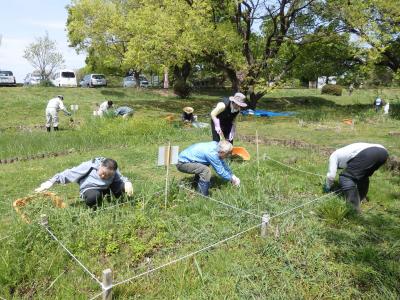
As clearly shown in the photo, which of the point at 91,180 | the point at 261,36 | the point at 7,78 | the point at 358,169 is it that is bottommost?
the point at 91,180

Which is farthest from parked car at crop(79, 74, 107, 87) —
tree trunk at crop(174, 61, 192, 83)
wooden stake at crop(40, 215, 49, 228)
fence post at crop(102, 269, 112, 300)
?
fence post at crop(102, 269, 112, 300)

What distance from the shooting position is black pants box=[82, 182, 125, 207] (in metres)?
4.72

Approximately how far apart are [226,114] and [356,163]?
8.96 ft

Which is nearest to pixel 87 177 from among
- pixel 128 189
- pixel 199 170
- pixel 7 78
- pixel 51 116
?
pixel 128 189

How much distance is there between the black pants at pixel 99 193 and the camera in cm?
472

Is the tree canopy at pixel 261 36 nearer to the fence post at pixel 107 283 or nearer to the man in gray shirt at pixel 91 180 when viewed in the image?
the man in gray shirt at pixel 91 180

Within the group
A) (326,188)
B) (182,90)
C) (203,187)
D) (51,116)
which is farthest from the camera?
(182,90)

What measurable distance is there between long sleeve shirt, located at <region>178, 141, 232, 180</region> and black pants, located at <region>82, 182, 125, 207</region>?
42.3 inches

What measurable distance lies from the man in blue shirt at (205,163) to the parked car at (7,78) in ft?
85.0

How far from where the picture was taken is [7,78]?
90.8 ft

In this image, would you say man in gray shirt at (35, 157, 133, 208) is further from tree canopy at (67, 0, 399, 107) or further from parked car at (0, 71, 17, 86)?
parked car at (0, 71, 17, 86)

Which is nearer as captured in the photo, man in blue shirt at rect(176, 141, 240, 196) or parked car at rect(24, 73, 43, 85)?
man in blue shirt at rect(176, 141, 240, 196)

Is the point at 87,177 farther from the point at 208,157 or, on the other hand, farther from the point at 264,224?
the point at 264,224

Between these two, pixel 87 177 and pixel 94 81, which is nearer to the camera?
pixel 87 177
